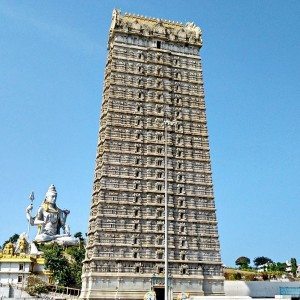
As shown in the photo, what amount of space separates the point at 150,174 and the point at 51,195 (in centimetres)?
6208

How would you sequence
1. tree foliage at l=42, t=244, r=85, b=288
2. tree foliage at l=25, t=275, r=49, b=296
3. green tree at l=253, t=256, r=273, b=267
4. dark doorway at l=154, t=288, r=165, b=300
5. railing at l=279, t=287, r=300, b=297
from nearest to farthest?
1. dark doorway at l=154, t=288, r=165, b=300
2. railing at l=279, t=287, r=300, b=297
3. tree foliage at l=25, t=275, r=49, b=296
4. tree foliage at l=42, t=244, r=85, b=288
5. green tree at l=253, t=256, r=273, b=267

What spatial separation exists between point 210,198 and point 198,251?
7899mm

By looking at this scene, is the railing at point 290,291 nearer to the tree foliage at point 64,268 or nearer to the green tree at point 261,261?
the tree foliage at point 64,268

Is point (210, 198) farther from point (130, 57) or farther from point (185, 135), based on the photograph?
point (130, 57)

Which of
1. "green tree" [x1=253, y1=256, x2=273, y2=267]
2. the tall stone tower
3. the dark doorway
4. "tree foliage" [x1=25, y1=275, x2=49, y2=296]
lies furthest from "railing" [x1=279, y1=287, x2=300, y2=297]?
"green tree" [x1=253, y1=256, x2=273, y2=267]

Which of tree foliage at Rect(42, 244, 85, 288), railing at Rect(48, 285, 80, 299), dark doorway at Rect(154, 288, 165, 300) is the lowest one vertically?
dark doorway at Rect(154, 288, 165, 300)

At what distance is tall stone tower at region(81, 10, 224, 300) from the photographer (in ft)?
193

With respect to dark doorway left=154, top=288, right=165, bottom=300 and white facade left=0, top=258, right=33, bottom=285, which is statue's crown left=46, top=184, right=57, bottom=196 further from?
dark doorway left=154, top=288, right=165, bottom=300

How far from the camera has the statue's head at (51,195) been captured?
389 ft

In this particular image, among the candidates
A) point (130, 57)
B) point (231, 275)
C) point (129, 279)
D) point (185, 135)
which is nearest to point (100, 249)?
point (129, 279)

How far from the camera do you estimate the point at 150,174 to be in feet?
207

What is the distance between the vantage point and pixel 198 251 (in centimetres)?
6194

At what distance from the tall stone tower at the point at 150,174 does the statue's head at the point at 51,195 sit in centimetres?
5558

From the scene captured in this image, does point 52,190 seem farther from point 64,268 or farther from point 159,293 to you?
point 159,293
